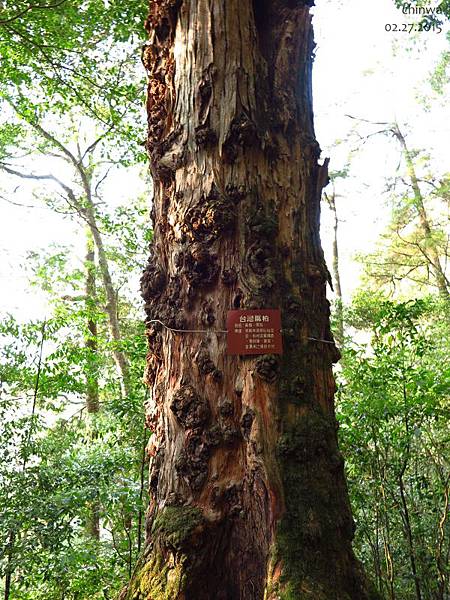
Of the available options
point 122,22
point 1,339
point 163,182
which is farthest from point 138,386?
point 122,22

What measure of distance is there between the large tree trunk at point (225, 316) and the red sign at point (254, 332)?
39 mm

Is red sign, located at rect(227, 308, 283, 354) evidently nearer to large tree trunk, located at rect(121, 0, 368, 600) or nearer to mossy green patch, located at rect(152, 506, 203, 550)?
large tree trunk, located at rect(121, 0, 368, 600)

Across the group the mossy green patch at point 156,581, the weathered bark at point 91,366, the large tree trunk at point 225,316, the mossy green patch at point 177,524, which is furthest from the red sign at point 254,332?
the weathered bark at point 91,366

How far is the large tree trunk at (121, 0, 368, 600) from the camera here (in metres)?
1.80

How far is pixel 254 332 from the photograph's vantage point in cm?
198

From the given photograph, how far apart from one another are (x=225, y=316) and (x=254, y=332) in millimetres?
150

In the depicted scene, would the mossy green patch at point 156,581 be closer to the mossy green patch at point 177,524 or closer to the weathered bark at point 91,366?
the mossy green patch at point 177,524

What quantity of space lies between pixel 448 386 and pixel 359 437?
71cm

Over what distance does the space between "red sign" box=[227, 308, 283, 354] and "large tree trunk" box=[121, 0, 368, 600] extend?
4 centimetres

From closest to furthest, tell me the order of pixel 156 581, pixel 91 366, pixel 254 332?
pixel 156 581, pixel 254 332, pixel 91 366

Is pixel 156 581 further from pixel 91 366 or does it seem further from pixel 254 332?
pixel 91 366

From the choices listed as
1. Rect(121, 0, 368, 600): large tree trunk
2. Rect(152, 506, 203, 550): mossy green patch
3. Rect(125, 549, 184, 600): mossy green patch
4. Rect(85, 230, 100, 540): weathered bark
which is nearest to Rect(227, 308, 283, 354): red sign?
Rect(121, 0, 368, 600): large tree trunk

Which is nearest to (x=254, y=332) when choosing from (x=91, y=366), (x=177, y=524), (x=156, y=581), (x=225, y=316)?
(x=225, y=316)

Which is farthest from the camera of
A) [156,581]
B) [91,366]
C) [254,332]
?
[91,366]
